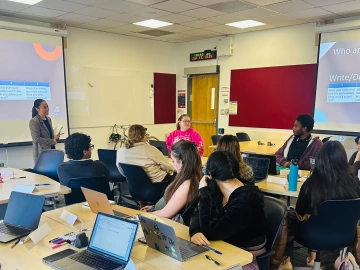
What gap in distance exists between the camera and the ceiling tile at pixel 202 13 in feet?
16.1

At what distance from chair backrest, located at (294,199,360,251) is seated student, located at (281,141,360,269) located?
64 millimetres

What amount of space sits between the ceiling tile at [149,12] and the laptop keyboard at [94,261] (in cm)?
407

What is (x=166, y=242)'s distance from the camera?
1.54m

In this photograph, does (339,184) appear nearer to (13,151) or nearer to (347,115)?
(347,115)

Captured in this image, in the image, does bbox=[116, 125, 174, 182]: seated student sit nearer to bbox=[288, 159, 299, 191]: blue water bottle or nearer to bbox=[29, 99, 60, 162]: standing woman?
bbox=[288, 159, 299, 191]: blue water bottle

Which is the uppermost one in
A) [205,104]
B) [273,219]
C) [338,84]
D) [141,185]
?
[338,84]

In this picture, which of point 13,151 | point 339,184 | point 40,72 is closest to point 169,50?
point 40,72

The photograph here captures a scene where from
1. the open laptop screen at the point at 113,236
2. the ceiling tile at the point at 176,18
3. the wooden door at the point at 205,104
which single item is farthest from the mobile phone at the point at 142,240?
the wooden door at the point at 205,104

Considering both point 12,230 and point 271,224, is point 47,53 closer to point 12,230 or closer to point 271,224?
point 12,230

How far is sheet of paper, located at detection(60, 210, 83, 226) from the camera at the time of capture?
80.5 inches

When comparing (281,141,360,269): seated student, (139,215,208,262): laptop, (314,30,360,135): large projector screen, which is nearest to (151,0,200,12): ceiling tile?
(314,30,360,135): large projector screen

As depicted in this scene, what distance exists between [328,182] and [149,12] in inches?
152

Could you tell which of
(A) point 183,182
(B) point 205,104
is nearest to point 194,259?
(A) point 183,182

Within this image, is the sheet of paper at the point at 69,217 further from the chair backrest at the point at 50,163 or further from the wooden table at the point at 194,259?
the chair backrest at the point at 50,163
